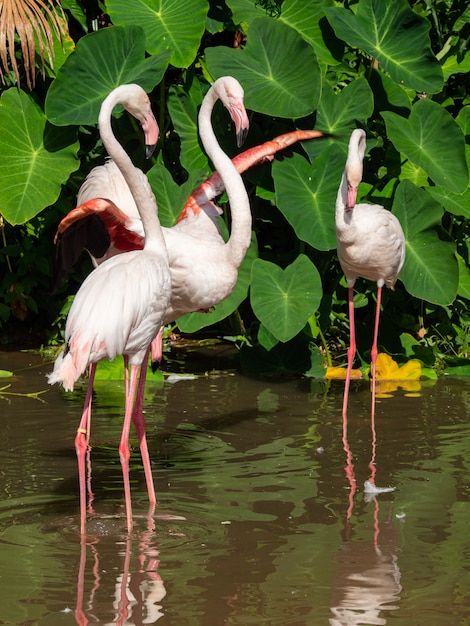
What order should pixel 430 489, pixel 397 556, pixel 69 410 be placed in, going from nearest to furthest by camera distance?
pixel 397 556, pixel 430 489, pixel 69 410

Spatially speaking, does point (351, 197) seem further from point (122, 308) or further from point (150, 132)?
point (122, 308)

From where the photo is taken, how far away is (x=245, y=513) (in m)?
3.92

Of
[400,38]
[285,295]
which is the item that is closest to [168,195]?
[285,295]


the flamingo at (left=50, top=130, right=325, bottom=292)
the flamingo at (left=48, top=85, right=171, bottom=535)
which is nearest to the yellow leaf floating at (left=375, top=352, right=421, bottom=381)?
the flamingo at (left=50, top=130, right=325, bottom=292)

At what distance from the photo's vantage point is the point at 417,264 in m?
6.17

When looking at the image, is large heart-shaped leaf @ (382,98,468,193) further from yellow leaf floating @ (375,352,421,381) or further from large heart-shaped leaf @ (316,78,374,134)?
yellow leaf floating @ (375,352,421,381)

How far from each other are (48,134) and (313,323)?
6.50ft

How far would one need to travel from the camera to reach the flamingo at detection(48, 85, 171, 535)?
12.1 ft

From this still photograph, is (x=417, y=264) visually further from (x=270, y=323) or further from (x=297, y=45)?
(x=297, y=45)

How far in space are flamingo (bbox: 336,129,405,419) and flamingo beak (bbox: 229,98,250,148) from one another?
3.78 ft

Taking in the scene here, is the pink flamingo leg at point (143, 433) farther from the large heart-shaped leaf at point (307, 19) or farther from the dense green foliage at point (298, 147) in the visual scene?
the large heart-shaped leaf at point (307, 19)

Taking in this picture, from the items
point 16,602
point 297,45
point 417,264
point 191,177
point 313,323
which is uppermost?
point 297,45

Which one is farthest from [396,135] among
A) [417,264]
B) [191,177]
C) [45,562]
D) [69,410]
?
[45,562]

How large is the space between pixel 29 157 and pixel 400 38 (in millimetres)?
2304
